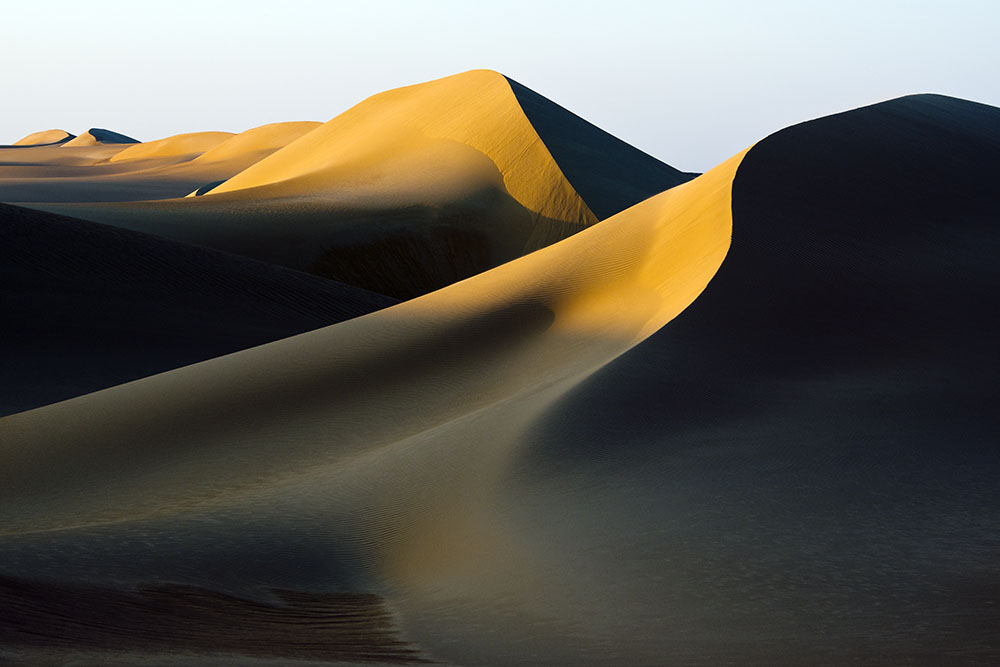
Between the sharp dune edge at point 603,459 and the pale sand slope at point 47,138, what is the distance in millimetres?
107992

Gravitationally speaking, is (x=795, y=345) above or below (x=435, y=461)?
above

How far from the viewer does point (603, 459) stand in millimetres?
7652

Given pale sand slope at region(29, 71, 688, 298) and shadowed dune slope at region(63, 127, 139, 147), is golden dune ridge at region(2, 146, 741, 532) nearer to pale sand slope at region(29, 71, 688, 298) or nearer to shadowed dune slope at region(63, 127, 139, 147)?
pale sand slope at region(29, 71, 688, 298)

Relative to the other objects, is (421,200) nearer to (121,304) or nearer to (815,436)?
(121,304)

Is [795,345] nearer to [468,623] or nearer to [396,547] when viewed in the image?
[396,547]

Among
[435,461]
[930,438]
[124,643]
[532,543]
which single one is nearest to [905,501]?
[930,438]

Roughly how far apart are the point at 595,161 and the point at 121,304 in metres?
18.9

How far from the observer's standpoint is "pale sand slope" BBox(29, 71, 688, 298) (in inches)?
1041

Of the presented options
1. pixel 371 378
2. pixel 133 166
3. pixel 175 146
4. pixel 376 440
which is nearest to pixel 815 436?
pixel 376 440

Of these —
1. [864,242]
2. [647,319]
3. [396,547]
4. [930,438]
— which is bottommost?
[396,547]

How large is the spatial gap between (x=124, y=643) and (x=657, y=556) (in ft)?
9.07

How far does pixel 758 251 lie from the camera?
11.7m

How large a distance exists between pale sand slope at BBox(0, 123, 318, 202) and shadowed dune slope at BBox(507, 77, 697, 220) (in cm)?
2749

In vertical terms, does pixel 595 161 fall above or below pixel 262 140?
below
